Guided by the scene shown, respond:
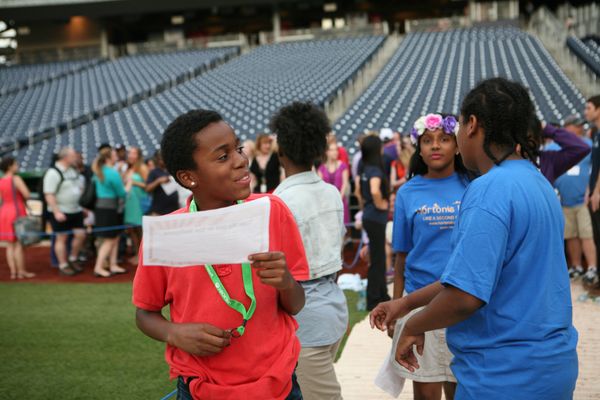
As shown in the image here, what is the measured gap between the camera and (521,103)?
2.06 m

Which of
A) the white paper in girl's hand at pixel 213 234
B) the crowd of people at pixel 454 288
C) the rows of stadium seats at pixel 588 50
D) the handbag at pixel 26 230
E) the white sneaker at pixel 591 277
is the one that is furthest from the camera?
the rows of stadium seats at pixel 588 50

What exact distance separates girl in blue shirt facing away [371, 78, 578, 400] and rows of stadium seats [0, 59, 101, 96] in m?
32.6

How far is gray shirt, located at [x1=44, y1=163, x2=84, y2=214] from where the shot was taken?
374 inches

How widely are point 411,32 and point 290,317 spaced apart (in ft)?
109

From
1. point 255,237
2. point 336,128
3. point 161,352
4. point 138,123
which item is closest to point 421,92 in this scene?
point 336,128

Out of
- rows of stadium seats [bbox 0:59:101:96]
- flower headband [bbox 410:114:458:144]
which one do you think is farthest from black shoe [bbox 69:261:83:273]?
rows of stadium seats [bbox 0:59:101:96]

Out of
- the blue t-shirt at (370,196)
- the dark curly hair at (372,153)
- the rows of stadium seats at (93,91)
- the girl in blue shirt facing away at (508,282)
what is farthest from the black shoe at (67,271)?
the rows of stadium seats at (93,91)

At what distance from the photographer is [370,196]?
22.6 ft

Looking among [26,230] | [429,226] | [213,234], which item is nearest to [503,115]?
[213,234]

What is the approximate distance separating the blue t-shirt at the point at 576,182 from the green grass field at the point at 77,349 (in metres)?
2.92

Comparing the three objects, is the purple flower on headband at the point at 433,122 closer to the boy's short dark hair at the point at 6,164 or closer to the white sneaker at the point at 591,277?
the white sneaker at the point at 591,277

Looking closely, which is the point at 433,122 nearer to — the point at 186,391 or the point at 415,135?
the point at 415,135

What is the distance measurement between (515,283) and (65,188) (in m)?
8.75

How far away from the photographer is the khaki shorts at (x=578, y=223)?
7.76 metres
